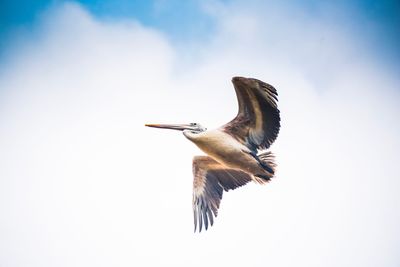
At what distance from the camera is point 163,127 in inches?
380

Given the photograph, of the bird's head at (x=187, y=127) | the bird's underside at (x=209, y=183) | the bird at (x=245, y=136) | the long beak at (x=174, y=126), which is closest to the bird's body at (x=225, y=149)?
the bird at (x=245, y=136)

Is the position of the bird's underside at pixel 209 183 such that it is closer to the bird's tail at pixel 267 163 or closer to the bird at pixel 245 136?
the bird at pixel 245 136

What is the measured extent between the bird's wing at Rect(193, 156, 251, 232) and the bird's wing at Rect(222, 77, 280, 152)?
0.93 meters

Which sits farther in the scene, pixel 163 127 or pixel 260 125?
pixel 163 127

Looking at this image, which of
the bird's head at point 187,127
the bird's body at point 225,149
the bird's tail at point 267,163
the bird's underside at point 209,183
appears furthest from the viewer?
the bird's underside at point 209,183

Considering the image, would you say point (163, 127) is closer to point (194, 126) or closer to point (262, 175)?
point (194, 126)

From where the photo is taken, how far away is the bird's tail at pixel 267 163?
9.05 metres

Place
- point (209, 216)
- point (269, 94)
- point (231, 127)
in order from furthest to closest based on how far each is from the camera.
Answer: point (209, 216) → point (231, 127) → point (269, 94)

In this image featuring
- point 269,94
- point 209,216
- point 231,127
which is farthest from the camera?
point 209,216

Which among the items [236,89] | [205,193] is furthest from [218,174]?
[236,89]

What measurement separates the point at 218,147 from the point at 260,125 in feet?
3.05

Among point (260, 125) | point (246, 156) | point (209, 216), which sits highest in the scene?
point (260, 125)

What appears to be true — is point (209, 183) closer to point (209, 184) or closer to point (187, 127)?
point (209, 184)

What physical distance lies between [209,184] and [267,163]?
1.60 meters
